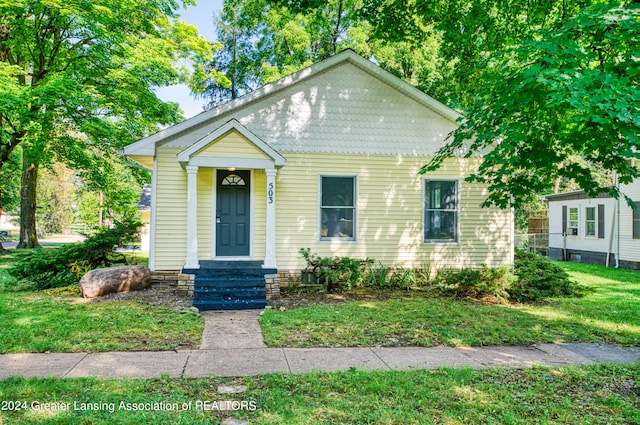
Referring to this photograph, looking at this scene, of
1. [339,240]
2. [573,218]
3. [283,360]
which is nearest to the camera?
[283,360]

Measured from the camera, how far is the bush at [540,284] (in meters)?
9.49

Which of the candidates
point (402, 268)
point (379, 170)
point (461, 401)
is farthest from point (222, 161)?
point (461, 401)

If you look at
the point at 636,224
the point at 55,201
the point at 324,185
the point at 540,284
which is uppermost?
the point at 55,201

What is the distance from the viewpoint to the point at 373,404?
3.77 meters

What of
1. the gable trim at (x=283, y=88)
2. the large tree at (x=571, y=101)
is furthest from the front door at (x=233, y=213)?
the large tree at (x=571, y=101)

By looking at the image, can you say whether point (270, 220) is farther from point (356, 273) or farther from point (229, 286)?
point (356, 273)

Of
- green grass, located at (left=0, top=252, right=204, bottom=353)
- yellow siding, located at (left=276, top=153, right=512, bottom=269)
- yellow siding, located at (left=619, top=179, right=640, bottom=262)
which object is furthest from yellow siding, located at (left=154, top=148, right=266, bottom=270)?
yellow siding, located at (left=619, top=179, right=640, bottom=262)

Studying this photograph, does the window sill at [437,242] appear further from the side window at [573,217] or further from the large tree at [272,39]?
the large tree at [272,39]

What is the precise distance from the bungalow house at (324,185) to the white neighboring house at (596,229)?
5980 millimetres

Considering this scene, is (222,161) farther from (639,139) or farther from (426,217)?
(639,139)

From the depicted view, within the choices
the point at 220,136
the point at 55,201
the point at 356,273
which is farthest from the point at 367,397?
the point at 55,201

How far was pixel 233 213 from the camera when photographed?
10117 mm

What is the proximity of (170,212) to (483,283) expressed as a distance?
7424 millimetres

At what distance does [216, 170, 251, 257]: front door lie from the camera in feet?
32.9
